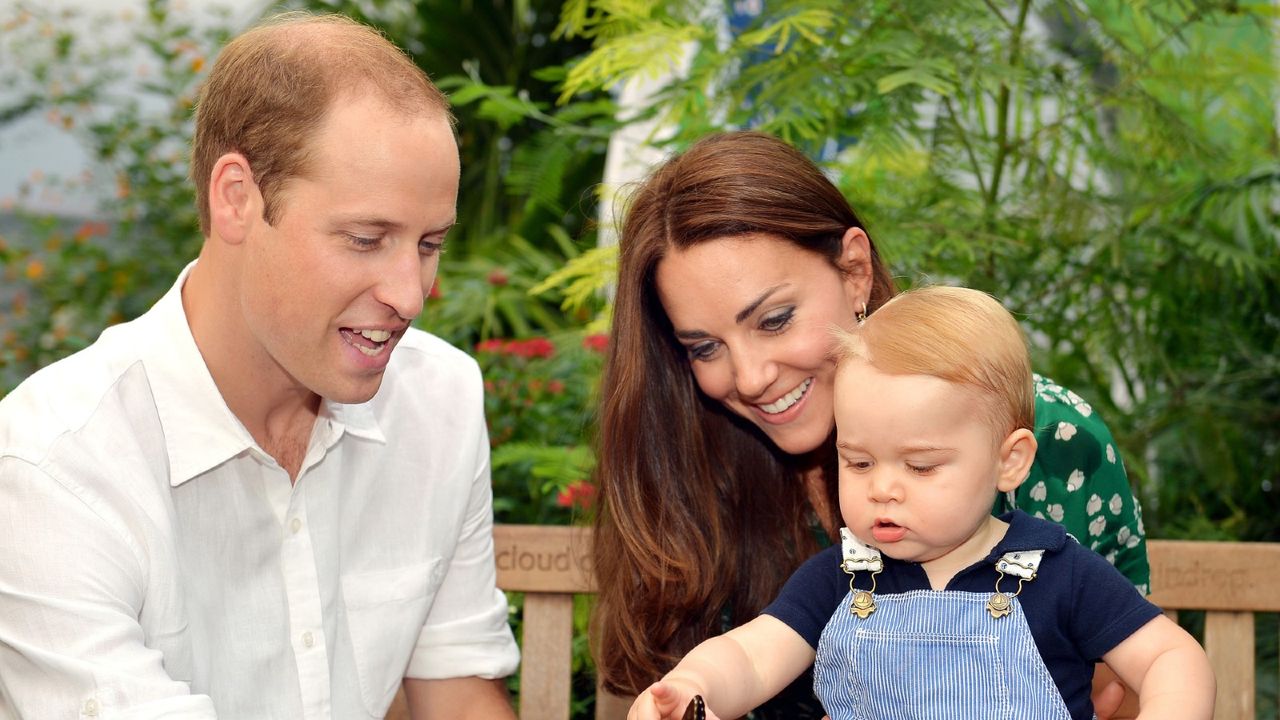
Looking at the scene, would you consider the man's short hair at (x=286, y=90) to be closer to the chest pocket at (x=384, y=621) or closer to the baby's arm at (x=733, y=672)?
the chest pocket at (x=384, y=621)

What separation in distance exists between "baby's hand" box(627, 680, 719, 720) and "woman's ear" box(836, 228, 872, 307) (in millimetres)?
1029

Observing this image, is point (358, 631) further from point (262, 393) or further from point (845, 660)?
point (845, 660)

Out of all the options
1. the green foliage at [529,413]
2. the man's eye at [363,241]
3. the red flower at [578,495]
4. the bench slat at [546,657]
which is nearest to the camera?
the man's eye at [363,241]

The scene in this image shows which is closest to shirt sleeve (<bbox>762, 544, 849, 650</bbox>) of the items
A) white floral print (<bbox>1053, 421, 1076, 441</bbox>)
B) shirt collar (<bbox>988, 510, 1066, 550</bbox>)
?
shirt collar (<bbox>988, 510, 1066, 550</bbox>)

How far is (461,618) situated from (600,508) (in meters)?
0.37

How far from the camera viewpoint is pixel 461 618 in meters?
2.77

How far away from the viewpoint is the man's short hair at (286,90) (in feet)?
7.27

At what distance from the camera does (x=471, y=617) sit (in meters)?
2.76

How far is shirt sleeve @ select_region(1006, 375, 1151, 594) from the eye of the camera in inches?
102

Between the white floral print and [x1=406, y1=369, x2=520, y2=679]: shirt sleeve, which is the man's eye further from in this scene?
the white floral print

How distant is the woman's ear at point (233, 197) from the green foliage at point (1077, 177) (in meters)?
1.25

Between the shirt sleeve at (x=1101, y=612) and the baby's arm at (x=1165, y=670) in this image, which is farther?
the shirt sleeve at (x=1101, y=612)

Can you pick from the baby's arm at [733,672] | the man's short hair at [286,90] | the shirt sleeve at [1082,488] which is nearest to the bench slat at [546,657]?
the baby's arm at [733,672]

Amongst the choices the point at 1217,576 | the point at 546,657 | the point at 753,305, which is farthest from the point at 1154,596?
the point at 546,657
